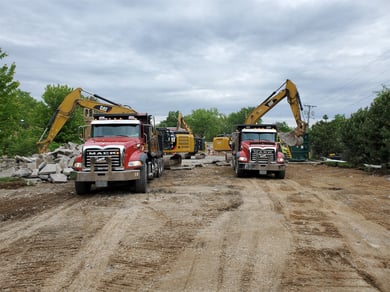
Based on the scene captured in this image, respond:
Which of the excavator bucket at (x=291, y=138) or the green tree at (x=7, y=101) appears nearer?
the green tree at (x=7, y=101)

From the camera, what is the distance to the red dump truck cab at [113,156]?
1105 cm

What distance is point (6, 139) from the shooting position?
66.5 ft

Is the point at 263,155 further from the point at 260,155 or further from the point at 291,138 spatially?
the point at 291,138

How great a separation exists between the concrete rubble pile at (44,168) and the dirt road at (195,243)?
13.1ft

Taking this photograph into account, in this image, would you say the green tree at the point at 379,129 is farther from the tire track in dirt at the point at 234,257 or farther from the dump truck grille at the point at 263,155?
the tire track in dirt at the point at 234,257

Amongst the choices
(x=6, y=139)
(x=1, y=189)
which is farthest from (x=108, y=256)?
(x=6, y=139)

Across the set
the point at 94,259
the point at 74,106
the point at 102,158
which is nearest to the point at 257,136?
the point at 102,158

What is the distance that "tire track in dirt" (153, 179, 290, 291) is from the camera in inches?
179

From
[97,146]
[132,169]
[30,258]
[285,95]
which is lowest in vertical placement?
[30,258]

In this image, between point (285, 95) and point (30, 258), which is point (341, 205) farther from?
point (285, 95)

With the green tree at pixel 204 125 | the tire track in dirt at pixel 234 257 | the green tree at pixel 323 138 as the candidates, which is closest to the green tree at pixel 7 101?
the tire track in dirt at pixel 234 257

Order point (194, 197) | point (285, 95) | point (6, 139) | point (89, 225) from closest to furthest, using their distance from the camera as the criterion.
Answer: point (89, 225)
point (194, 197)
point (6, 139)
point (285, 95)

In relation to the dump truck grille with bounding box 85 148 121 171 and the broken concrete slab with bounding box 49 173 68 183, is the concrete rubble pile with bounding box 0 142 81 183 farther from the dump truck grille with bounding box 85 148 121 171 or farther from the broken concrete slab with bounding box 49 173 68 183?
the dump truck grille with bounding box 85 148 121 171

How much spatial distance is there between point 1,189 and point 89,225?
743 centimetres
